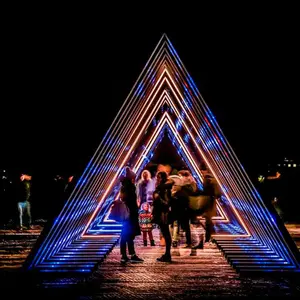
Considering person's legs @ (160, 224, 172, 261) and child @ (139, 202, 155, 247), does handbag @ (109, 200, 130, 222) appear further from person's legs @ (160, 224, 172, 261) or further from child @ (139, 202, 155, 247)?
child @ (139, 202, 155, 247)

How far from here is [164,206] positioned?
404 inches

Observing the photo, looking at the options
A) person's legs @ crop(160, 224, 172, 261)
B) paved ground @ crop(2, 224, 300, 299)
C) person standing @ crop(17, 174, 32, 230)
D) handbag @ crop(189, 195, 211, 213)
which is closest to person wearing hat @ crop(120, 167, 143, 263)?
paved ground @ crop(2, 224, 300, 299)

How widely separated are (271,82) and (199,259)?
55.8 feet

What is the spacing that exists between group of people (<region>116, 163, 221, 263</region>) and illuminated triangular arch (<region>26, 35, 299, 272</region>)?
20.4 inches

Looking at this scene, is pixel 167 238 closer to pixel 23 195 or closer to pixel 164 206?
pixel 164 206

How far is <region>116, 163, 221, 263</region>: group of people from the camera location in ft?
32.7

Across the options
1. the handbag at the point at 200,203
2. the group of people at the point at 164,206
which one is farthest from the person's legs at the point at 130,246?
the handbag at the point at 200,203

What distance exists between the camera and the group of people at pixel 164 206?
32.7 feet

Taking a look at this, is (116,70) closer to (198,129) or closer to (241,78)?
(198,129)

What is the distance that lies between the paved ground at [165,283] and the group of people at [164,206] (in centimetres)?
50

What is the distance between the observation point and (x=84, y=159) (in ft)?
27.2

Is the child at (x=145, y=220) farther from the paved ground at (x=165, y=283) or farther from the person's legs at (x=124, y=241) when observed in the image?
the paved ground at (x=165, y=283)

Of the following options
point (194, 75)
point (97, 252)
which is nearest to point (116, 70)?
point (194, 75)

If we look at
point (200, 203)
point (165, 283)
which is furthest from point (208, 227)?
point (165, 283)
